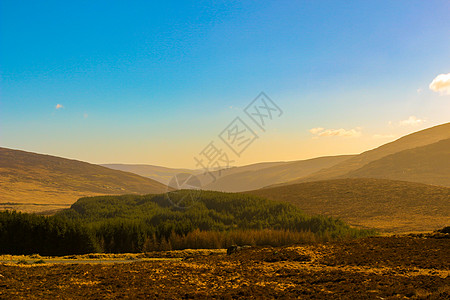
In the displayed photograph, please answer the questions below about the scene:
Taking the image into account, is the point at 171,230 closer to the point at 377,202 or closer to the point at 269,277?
the point at 269,277

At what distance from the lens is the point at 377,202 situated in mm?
140500

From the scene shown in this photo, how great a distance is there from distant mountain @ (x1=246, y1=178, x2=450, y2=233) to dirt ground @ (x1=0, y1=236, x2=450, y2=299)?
76.3 metres

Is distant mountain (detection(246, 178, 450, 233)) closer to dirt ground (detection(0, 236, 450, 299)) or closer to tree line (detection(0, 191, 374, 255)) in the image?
tree line (detection(0, 191, 374, 255))

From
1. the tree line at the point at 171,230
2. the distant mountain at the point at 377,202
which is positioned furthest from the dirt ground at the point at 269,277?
the distant mountain at the point at 377,202

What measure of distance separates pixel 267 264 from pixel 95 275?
13522 millimetres

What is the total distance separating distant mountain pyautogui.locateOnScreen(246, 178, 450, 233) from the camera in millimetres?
107438

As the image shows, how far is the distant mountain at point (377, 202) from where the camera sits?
107438 millimetres

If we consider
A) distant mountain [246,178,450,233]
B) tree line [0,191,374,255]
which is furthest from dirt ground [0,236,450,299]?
distant mountain [246,178,450,233]

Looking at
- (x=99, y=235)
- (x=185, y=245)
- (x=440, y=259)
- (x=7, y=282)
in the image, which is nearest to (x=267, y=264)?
(x=440, y=259)

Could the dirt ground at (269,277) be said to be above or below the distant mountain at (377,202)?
above

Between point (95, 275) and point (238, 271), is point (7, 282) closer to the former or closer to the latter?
point (95, 275)

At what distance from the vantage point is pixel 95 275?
23047mm

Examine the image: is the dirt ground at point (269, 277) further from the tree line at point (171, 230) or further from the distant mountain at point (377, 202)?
the distant mountain at point (377, 202)

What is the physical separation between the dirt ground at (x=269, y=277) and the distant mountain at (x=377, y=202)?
7629cm
